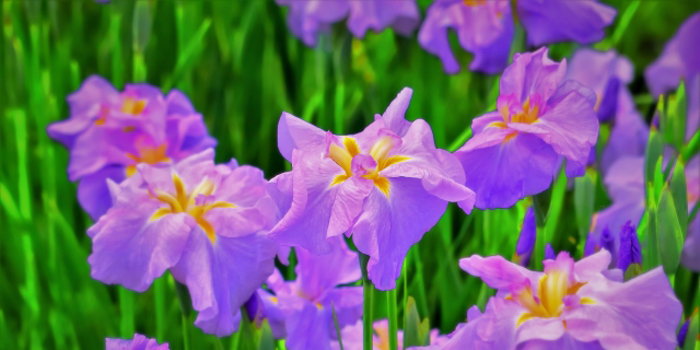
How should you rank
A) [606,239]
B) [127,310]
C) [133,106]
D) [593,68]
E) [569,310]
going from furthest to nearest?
1. [593,68]
2. [133,106]
3. [127,310]
4. [606,239]
5. [569,310]

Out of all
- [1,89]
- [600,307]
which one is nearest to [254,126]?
[1,89]

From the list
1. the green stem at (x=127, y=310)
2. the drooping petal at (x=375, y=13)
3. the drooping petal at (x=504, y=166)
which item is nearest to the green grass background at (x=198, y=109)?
the green stem at (x=127, y=310)

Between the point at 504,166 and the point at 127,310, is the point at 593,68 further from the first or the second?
the point at 127,310

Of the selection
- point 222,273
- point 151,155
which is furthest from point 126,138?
point 222,273

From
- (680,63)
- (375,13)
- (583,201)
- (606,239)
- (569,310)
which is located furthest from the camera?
(680,63)

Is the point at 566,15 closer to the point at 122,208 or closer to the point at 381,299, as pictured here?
the point at 381,299

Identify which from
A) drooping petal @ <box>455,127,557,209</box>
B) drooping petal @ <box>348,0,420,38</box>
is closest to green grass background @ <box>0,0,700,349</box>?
drooping petal @ <box>348,0,420,38</box>

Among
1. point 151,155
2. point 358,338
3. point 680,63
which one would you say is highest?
point 151,155
